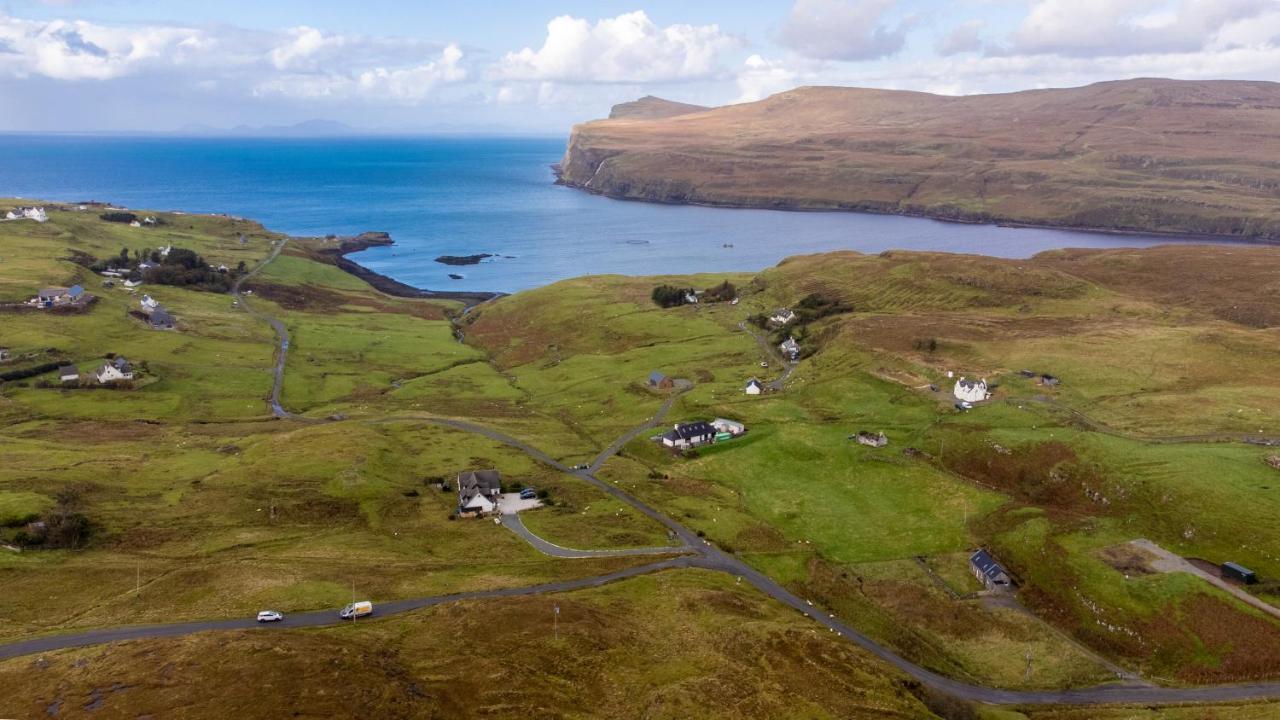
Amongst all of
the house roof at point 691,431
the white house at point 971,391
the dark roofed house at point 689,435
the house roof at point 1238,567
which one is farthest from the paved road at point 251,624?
the white house at point 971,391

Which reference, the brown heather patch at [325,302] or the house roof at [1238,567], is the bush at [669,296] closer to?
the brown heather patch at [325,302]

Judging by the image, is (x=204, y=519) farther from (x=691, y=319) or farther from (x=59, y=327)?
(x=691, y=319)

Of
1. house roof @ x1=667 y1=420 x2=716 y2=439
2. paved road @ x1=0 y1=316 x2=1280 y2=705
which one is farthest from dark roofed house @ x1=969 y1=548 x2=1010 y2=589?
house roof @ x1=667 y1=420 x2=716 y2=439

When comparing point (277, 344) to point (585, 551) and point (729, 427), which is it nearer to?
point (729, 427)

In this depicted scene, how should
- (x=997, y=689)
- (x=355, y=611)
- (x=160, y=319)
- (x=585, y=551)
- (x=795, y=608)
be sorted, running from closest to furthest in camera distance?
(x=997, y=689) → (x=355, y=611) → (x=795, y=608) → (x=585, y=551) → (x=160, y=319)

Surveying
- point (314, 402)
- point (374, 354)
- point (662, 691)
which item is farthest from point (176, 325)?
point (662, 691)

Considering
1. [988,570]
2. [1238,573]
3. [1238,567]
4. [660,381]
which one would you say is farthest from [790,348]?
[1238,573]
